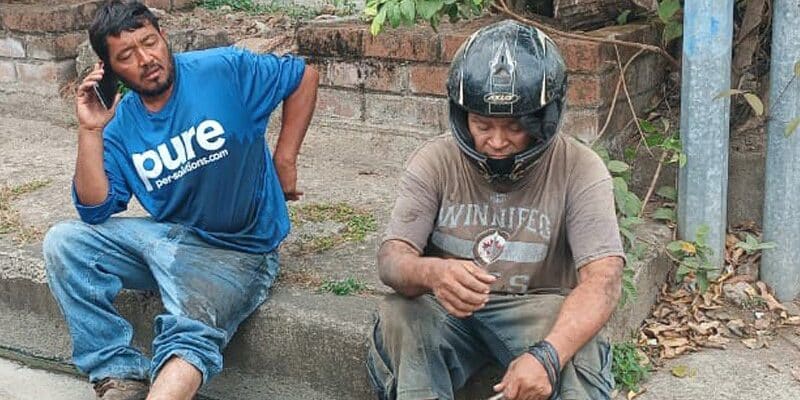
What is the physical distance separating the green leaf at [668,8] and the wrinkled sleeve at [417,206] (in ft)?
5.05

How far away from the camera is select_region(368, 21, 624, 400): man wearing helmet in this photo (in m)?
2.74

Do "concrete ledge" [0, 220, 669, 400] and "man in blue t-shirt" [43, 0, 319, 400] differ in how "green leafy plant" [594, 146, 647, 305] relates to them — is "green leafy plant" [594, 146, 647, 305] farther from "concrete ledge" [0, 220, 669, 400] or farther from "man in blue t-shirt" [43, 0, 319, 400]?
"man in blue t-shirt" [43, 0, 319, 400]

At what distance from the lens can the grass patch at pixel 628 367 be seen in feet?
11.3

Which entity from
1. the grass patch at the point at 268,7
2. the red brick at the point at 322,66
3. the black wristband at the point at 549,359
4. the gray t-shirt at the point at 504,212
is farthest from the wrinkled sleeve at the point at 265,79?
the grass patch at the point at 268,7

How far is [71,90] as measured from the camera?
5902 mm

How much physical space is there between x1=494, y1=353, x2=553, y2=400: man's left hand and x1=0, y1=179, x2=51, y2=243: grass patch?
2319 mm

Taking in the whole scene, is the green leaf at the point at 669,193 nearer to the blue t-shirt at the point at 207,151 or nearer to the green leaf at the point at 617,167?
the green leaf at the point at 617,167

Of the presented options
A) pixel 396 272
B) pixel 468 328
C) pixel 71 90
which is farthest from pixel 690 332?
pixel 71 90

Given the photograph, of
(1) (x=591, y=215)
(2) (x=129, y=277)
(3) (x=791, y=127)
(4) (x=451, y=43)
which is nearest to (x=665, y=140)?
(3) (x=791, y=127)

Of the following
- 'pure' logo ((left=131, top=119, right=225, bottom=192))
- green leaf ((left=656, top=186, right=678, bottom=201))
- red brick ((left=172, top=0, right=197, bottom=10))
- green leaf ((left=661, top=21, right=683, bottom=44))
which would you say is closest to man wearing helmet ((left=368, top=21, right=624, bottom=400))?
'pure' logo ((left=131, top=119, right=225, bottom=192))

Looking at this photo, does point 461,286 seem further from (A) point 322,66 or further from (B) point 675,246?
(A) point 322,66

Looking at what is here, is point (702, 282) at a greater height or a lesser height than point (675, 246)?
lesser

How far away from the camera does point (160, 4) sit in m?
6.61

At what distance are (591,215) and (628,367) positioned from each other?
2.65 ft
